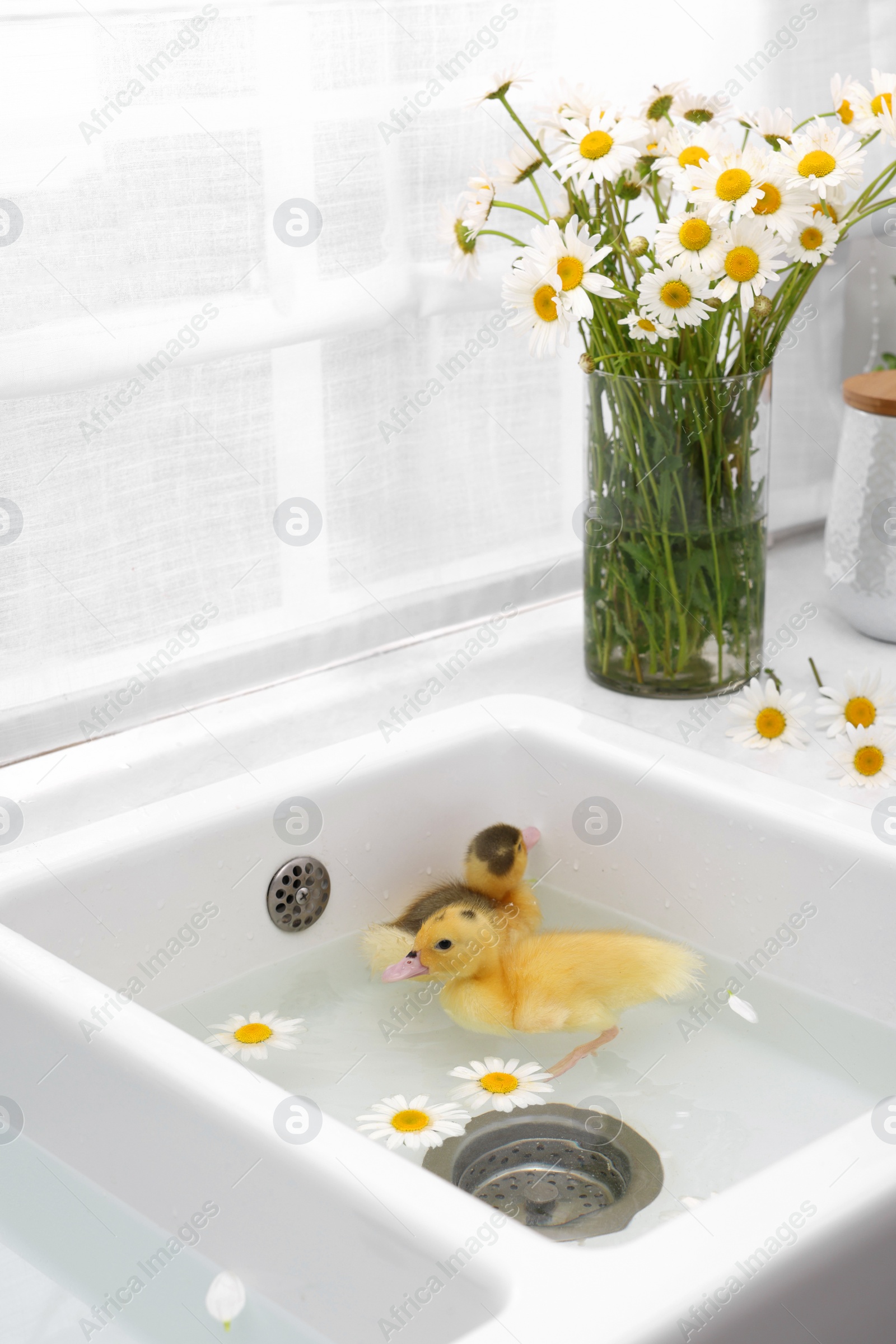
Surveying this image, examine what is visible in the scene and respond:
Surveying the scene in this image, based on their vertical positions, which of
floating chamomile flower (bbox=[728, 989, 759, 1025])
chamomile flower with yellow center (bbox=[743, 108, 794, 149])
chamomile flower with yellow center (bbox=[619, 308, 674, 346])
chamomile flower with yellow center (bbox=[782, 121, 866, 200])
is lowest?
floating chamomile flower (bbox=[728, 989, 759, 1025])

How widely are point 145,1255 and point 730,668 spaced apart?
65cm

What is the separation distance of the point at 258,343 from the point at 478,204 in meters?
0.21

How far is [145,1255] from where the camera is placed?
29.6 inches

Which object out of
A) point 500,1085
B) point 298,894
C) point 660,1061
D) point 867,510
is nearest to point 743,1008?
Answer: point 660,1061

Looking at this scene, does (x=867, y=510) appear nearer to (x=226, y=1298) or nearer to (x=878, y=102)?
(x=878, y=102)

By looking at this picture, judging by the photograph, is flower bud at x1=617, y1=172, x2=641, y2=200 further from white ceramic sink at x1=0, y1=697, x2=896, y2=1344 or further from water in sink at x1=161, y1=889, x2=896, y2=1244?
water in sink at x1=161, y1=889, x2=896, y2=1244

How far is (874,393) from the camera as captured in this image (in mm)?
1236

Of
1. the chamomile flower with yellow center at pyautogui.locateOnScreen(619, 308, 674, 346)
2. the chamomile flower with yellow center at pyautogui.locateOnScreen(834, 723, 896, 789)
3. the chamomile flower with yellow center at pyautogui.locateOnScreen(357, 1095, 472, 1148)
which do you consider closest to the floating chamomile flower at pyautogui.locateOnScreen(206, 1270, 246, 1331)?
the chamomile flower with yellow center at pyautogui.locateOnScreen(357, 1095, 472, 1148)

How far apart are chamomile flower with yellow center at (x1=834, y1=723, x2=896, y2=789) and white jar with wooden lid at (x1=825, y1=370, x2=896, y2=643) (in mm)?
240

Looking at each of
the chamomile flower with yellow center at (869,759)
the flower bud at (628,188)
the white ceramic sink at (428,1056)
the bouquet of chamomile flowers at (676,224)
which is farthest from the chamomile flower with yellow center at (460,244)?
the chamomile flower with yellow center at (869,759)

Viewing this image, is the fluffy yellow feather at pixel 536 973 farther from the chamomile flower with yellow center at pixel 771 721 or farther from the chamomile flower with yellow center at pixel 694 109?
the chamomile flower with yellow center at pixel 694 109

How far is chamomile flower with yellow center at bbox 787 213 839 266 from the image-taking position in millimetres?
1013

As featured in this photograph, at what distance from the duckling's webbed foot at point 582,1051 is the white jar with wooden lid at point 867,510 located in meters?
0.51

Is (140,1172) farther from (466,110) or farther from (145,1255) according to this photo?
(466,110)
